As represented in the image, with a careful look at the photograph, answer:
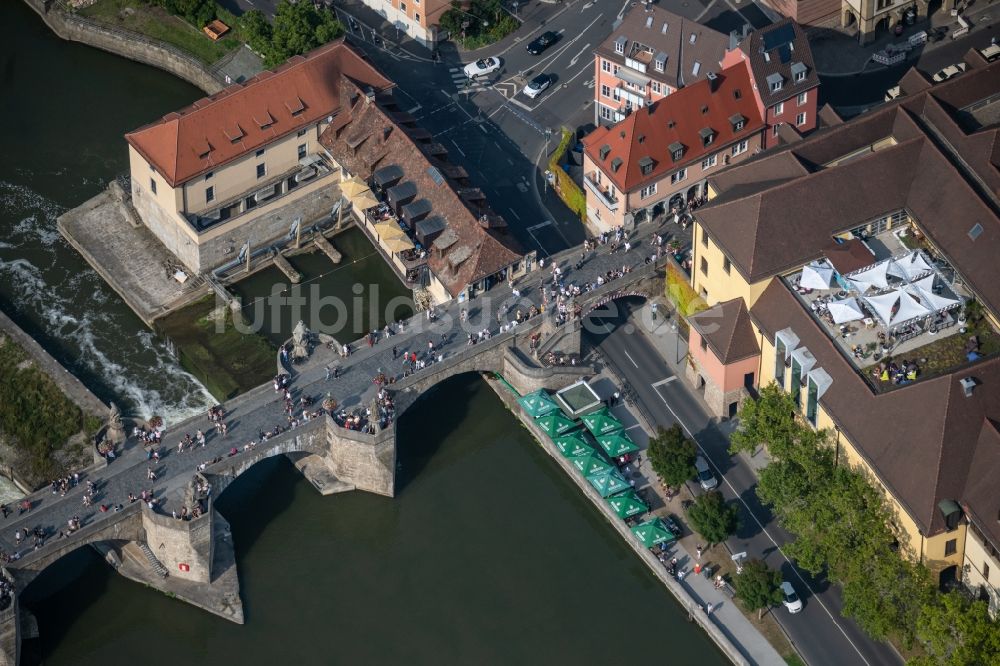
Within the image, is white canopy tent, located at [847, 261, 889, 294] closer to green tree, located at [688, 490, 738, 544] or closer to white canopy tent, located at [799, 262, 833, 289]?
white canopy tent, located at [799, 262, 833, 289]

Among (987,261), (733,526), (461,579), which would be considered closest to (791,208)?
(987,261)

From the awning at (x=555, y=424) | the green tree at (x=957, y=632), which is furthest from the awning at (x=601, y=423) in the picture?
the green tree at (x=957, y=632)

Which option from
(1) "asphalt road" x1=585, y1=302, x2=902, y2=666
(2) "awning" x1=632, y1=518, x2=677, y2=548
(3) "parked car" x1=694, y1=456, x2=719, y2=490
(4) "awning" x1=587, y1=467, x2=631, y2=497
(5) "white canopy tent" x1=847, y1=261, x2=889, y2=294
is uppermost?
(5) "white canopy tent" x1=847, y1=261, x2=889, y2=294

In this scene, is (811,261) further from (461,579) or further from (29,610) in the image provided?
(29,610)

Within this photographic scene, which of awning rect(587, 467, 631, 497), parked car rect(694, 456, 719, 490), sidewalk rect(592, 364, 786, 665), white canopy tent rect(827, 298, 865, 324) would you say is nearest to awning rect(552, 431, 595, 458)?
awning rect(587, 467, 631, 497)

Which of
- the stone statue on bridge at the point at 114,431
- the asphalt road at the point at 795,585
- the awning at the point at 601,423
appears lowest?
the asphalt road at the point at 795,585

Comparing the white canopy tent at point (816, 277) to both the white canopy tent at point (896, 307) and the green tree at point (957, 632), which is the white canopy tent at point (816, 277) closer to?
the white canopy tent at point (896, 307)
